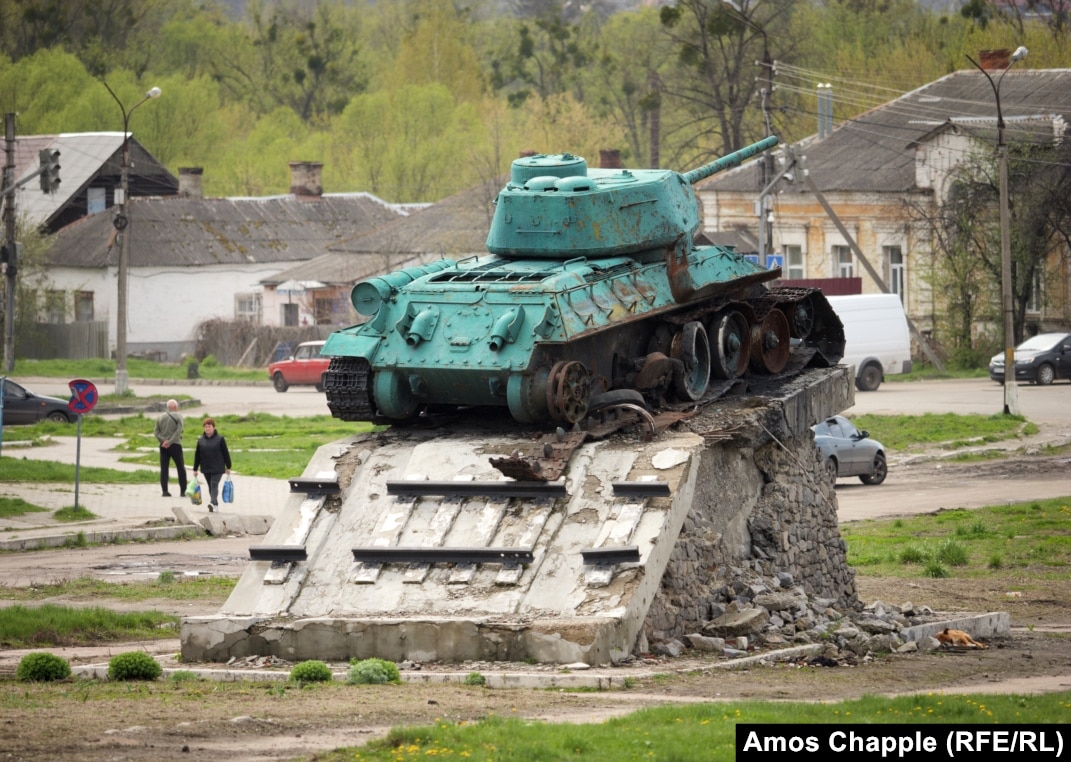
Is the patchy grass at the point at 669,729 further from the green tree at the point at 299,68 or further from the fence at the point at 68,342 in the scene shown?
the green tree at the point at 299,68

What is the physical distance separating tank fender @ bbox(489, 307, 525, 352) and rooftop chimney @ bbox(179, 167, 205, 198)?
2118 inches

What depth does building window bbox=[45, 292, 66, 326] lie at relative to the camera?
6243 centimetres

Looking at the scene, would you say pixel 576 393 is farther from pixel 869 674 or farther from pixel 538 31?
pixel 538 31

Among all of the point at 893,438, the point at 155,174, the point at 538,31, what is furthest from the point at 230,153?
the point at 893,438

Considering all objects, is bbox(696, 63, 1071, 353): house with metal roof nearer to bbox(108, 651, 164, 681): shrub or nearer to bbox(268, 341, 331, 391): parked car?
bbox(268, 341, 331, 391): parked car

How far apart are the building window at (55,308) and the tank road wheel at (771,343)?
45204mm

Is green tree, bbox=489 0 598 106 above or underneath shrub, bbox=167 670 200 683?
above

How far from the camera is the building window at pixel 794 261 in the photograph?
5622 centimetres

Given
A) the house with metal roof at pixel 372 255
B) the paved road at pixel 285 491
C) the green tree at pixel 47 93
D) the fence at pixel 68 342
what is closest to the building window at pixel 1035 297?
the paved road at pixel 285 491

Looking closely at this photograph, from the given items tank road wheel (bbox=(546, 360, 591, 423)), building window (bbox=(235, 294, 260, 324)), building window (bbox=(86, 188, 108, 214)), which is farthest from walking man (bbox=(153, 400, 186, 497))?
building window (bbox=(86, 188, 108, 214))

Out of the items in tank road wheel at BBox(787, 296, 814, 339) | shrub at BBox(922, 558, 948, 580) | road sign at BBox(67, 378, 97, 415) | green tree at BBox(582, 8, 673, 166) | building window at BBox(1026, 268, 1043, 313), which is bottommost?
shrub at BBox(922, 558, 948, 580)

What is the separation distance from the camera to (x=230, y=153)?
9050cm

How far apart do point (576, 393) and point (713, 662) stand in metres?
2.99

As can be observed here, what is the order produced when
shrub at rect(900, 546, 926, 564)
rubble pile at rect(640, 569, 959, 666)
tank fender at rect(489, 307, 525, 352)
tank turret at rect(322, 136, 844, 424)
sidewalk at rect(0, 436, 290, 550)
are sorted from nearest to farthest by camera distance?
rubble pile at rect(640, 569, 959, 666) < tank fender at rect(489, 307, 525, 352) < tank turret at rect(322, 136, 844, 424) < shrub at rect(900, 546, 926, 564) < sidewalk at rect(0, 436, 290, 550)
